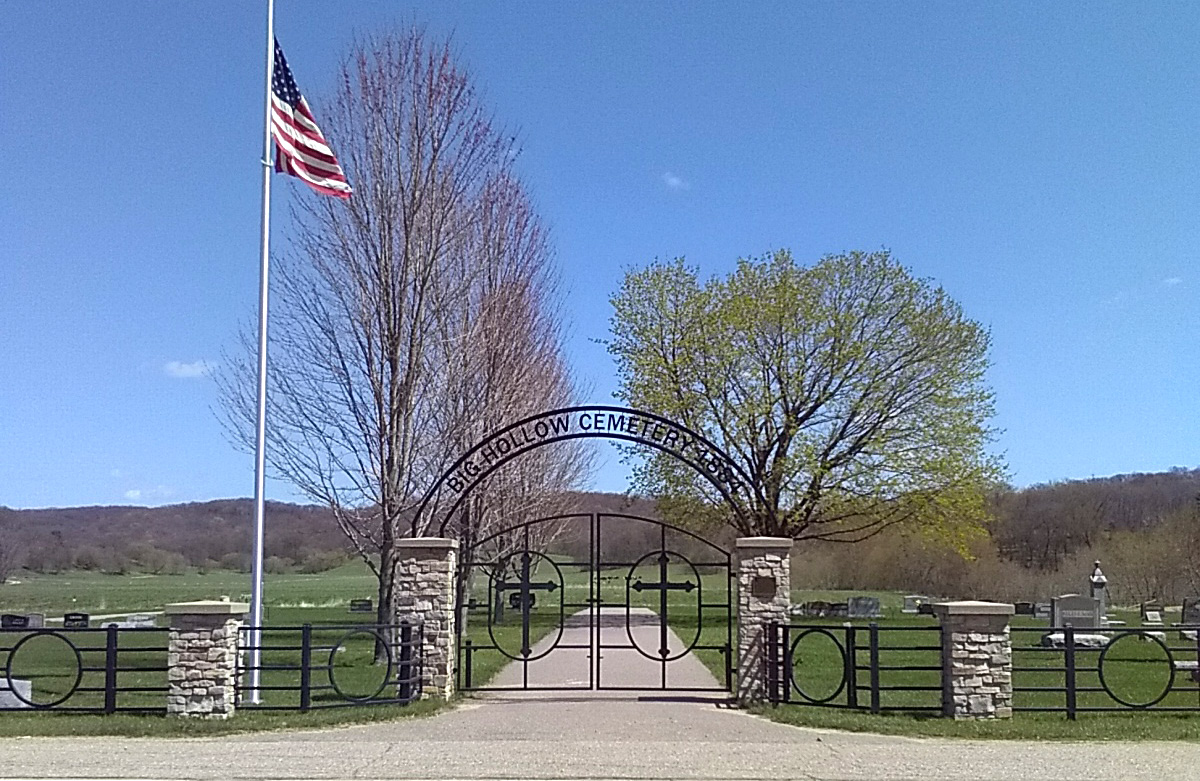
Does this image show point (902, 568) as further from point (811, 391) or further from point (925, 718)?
point (925, 718)

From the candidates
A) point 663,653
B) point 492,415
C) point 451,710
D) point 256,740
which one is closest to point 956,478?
point 492,415

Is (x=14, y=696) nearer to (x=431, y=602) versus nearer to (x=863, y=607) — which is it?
(x=431, y=602)

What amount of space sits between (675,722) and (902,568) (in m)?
38.1

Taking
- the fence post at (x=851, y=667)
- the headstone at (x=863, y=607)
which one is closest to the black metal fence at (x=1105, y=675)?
the fence post at (x=851, y=667)

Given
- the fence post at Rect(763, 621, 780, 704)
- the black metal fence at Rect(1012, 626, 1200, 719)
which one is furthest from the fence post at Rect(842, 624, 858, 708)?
the black metal fence at Rect(1012, 626, 1200, 719)

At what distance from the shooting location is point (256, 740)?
37.6 ft

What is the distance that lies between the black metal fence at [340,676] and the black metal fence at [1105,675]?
7192 mm

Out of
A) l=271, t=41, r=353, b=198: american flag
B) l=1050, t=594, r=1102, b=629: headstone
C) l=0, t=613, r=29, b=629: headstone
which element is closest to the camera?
l=271, t=41, r=353, b=198: american flag

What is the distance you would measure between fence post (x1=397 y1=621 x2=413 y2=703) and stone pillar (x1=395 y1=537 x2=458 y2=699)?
16 centimetres

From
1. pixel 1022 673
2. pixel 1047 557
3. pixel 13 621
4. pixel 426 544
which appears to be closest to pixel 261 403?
pixel 426 544

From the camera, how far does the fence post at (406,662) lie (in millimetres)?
14188

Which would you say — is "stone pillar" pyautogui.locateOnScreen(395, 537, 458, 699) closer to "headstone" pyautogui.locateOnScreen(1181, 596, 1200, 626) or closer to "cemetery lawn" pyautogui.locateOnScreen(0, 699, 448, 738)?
"cemetery lawn" pyautogui.locateOnScreen(0, 699, 448, 738)

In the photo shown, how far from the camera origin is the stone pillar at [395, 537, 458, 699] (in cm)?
1455

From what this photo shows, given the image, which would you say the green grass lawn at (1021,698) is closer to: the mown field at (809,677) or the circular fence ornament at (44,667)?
the mown field at (809,677)
